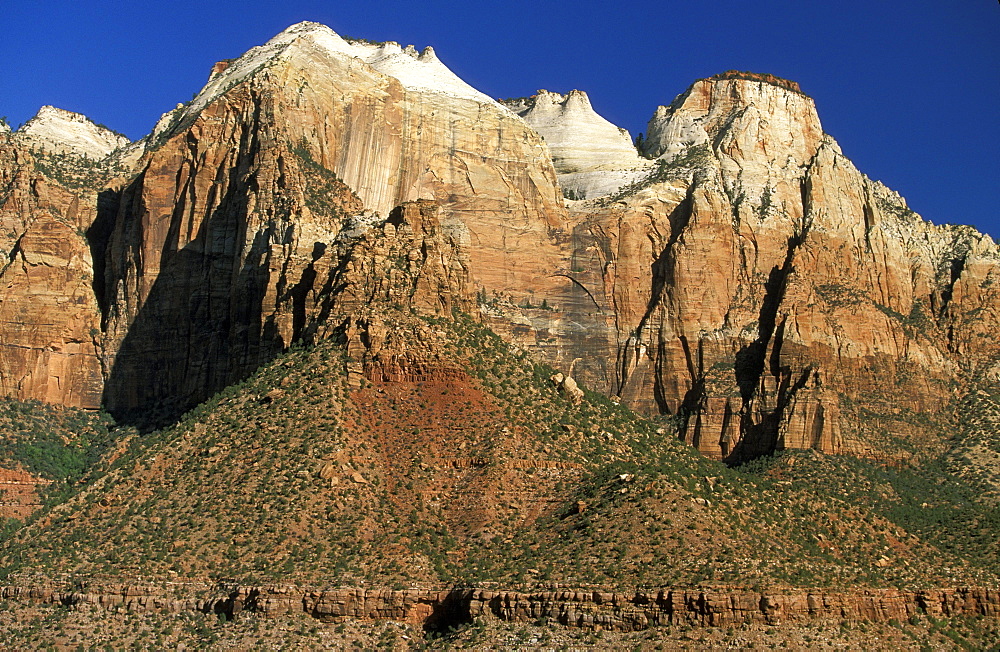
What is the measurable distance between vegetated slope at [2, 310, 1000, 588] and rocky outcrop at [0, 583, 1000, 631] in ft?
5.34

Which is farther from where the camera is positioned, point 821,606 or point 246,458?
point 246,458

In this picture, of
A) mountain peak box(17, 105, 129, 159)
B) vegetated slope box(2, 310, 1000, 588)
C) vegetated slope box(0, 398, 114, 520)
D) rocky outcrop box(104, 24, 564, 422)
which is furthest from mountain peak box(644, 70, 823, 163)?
vegetated slope box(0, 398, 114, 520)

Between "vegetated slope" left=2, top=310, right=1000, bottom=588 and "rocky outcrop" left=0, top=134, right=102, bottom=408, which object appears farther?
"rocky outcrop" left=0, top=134, right=102, bottom=408

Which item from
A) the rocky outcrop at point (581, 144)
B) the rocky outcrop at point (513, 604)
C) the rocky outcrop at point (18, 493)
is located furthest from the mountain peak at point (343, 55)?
the rocky outcrop at point (513, 604)

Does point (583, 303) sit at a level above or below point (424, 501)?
above

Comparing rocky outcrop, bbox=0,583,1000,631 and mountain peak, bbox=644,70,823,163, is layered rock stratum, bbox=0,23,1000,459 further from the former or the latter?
rocky outcrop, bbox=0,583,1000,631

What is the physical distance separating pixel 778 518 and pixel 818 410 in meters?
20.3

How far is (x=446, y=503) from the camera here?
93000 mm

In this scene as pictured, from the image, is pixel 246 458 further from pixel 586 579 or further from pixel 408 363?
pixel 586 579

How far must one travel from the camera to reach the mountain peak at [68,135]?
140125 mm

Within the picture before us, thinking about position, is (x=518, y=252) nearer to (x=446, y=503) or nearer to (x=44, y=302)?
(x=44, y=302)

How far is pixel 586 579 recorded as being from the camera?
84.4 metres

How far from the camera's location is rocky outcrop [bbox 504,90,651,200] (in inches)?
5561

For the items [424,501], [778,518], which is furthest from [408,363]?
[778,518]
